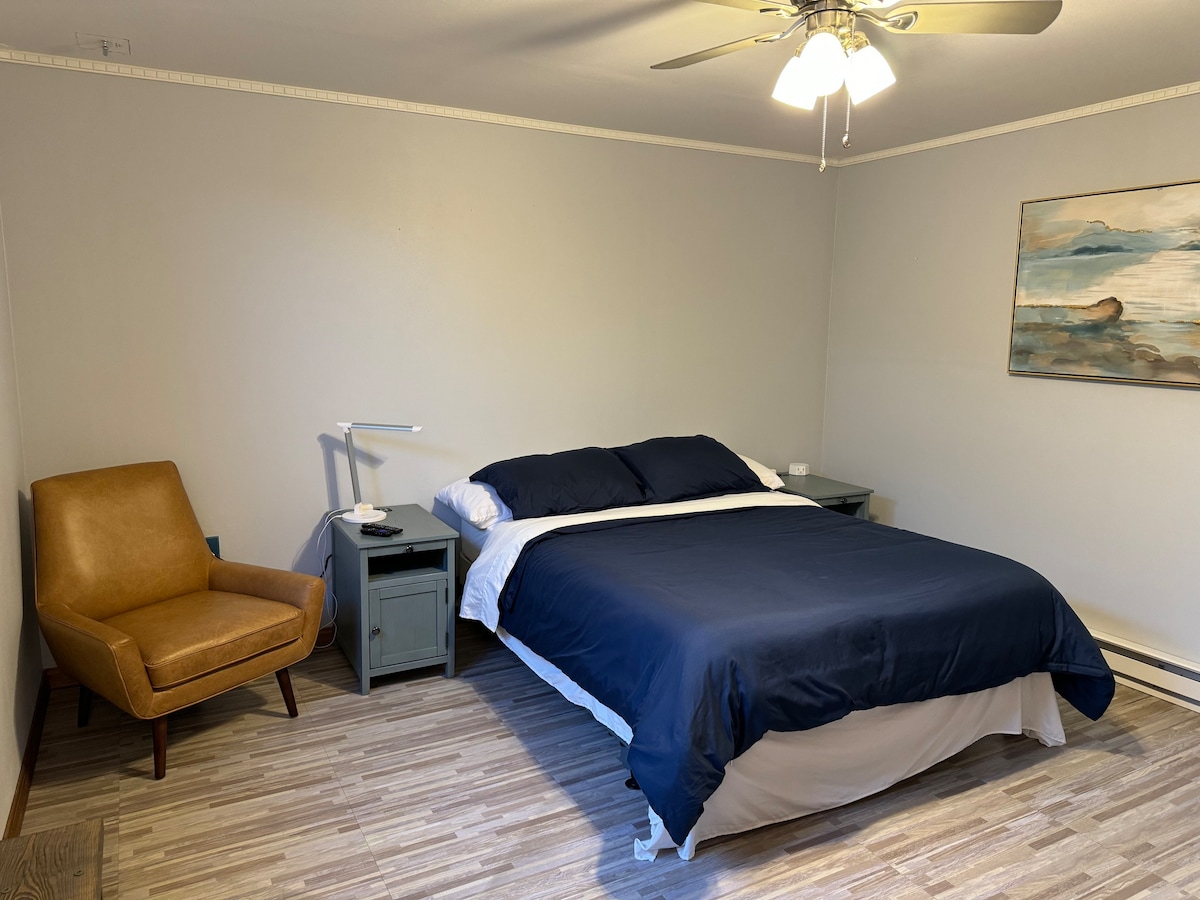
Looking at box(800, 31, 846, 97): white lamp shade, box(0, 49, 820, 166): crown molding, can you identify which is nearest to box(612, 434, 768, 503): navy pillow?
box(0, 49, 820, 166): crown molding

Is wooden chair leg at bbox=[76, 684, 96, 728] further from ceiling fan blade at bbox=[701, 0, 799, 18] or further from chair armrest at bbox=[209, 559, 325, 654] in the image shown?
ceiling fan blade at bbox=[701, 0, 799, 18]

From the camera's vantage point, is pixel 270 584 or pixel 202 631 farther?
pixel 270 584

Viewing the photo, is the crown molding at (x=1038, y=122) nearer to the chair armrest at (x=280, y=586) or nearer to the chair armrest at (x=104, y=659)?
the chair armrest at (x=280, y=586)

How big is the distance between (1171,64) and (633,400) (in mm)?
2650

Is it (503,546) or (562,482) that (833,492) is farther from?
(503,546)

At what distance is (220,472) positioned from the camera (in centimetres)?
355

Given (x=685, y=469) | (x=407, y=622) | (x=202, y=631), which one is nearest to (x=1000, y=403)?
(x=685, y=469)

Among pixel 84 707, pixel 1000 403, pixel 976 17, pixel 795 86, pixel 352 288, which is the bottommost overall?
pixel 84 707

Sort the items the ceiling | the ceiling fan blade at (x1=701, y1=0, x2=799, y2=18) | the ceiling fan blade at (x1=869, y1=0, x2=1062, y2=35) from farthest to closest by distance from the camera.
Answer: the ceiling, the ceiling fan blade at (x1=701, y1=0, x2=799, y2=18), the ceiling fan blade at (x1=869, y1=0, x2=1062, y2=35)

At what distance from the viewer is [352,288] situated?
3705 millimetres

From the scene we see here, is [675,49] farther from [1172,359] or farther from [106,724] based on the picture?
[106,724]

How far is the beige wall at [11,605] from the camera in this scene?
8.03 feet

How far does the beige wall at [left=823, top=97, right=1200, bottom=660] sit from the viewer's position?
136 inches

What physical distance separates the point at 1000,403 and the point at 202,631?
144 inches
